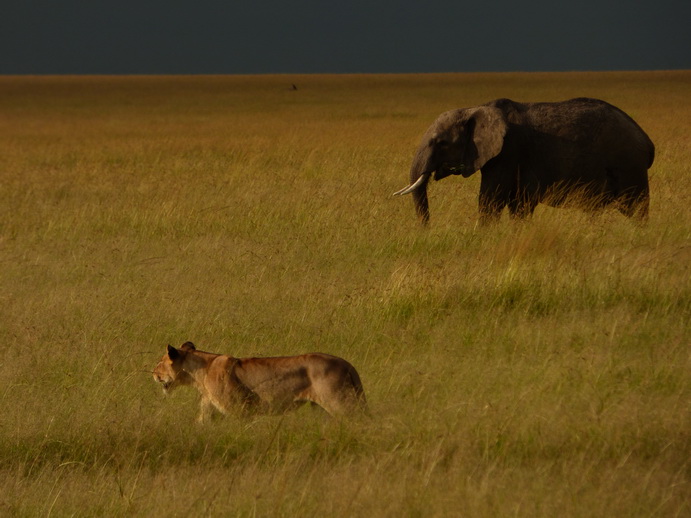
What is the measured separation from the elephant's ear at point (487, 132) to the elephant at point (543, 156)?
1 cm

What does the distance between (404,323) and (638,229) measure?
3.66 meters

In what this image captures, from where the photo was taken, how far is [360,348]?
6.35 metres

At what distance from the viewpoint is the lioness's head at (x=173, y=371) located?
208 inches

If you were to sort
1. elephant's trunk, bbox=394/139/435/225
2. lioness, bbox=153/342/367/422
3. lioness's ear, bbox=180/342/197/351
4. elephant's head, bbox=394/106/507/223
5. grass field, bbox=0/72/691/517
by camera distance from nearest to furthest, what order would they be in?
grass field, bbox=0/72/691/517, lioness, bbox=153/342/367/422, lioness's ear, bbox=180/342/197/351, elephant's head, bbox=394/106/507/223, elephant's trunk, bbox=394/139/435/225

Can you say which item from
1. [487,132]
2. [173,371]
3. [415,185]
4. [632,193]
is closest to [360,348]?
[173,371]

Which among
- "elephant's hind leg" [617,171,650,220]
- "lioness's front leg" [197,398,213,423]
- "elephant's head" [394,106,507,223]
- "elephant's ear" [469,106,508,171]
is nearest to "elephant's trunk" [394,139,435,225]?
"elephant's head" [394,106,507,223]

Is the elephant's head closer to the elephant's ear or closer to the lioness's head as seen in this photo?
the elephant's ear

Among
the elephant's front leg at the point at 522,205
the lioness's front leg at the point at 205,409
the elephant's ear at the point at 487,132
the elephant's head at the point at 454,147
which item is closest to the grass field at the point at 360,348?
the lioness's front leg at the point at 205,409

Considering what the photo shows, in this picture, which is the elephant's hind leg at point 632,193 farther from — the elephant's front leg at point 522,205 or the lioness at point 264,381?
the lioness at point 264,381

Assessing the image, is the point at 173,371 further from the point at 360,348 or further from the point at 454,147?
the point at 454,147

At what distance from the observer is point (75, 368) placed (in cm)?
620

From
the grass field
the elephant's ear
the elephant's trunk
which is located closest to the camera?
the grass field

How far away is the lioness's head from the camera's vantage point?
5.29 m

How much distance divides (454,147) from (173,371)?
6.07 m
